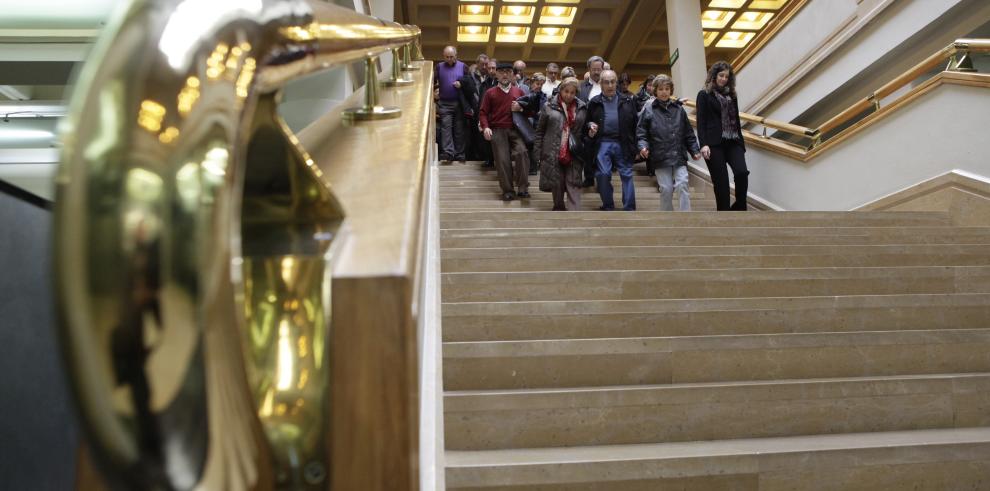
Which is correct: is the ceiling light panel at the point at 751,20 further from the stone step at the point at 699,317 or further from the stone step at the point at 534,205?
the stone step at the point at 699,317

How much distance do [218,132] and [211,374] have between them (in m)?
0.12

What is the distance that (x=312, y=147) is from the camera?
2.85 feet

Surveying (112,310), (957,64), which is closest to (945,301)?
(957,64)

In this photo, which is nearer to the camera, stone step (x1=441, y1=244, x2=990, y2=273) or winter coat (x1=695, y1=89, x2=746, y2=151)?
stone step (x1=441, y1=244, x2=990, y2=273)

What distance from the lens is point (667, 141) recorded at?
568 centimetres

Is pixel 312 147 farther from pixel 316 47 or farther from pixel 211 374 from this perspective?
pixel 211 374

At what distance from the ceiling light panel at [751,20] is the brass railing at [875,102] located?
367 inches

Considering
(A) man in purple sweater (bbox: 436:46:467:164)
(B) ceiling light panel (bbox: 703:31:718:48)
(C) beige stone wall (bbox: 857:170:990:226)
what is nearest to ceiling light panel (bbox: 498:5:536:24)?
(B) ceiling light panel (bbox: 703:31:718:48)

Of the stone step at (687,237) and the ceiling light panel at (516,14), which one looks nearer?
the stone step at (687,237)

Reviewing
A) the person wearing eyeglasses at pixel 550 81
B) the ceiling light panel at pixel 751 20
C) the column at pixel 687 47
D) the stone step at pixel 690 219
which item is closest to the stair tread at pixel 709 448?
the stone step at pixel 690 219

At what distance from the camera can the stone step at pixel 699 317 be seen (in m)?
2.50

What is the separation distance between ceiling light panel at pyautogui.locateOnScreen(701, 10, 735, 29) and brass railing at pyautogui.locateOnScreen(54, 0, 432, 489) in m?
15.7

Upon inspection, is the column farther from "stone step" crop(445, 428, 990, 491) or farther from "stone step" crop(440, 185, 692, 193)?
"stone step" crop(445, 428, 990, 491)

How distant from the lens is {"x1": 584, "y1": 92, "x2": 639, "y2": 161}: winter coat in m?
5.97
